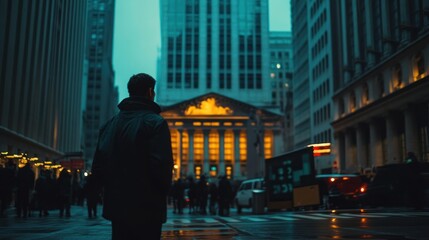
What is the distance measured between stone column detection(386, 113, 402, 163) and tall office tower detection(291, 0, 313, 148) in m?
29.3

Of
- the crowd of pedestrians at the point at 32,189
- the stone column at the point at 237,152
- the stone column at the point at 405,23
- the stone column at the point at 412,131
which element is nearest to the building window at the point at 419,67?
the stone column at the point at 405,23

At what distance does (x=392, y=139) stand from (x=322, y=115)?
23488 millimetres

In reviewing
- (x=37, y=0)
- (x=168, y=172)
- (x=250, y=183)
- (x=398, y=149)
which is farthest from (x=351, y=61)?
(x=168, y=172)

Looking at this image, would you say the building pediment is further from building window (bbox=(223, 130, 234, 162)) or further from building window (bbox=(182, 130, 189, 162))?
building window (bbox=(223, 130, 234, 162))

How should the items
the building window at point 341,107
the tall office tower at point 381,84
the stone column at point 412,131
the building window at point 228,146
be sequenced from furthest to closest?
1. the building window at point 228,146
2. the building window at point 341,107
3. the stone column at point 412,131
4. the tall office tower at point 381,84

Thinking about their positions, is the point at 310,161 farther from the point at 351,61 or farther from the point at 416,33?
the point at 351,61

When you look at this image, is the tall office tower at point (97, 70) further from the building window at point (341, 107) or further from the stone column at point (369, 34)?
the stone column at point (369, 34)

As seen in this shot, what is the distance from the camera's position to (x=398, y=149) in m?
40.1

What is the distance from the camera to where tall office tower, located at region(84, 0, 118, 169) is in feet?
478

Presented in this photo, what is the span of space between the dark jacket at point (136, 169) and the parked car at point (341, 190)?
20351 millimetres

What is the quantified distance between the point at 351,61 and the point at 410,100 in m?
17.2

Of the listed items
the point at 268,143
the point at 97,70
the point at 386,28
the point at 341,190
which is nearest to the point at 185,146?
the point at 268,143

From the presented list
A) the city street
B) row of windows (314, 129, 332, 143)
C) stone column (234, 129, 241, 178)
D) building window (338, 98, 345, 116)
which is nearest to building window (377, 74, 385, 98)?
building window (338, 98, 345, 116)

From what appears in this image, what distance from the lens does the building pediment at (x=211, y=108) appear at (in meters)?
114
